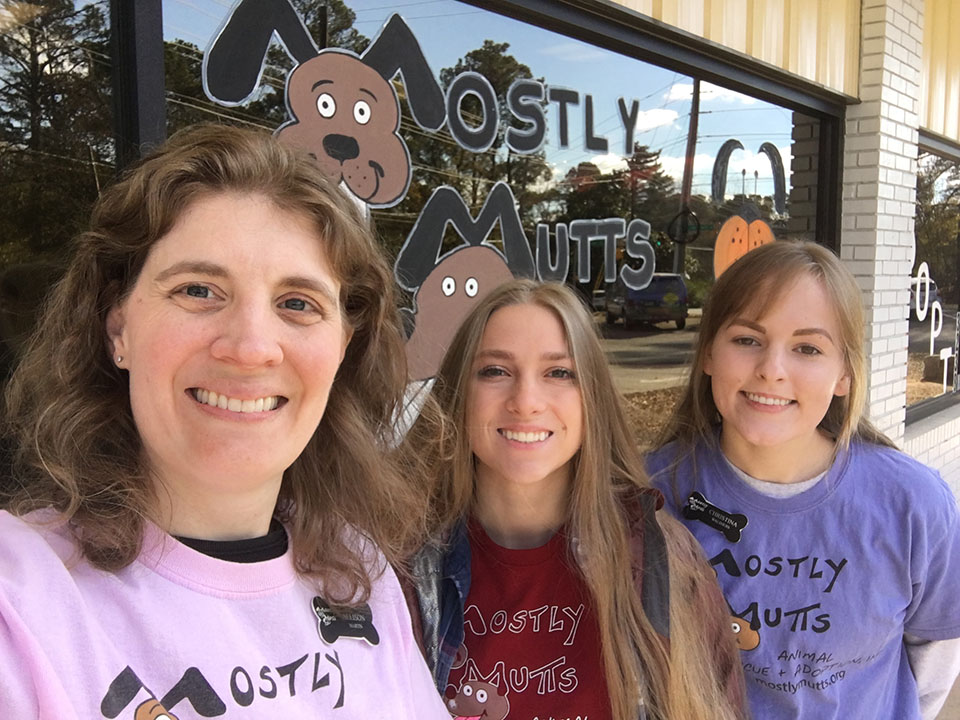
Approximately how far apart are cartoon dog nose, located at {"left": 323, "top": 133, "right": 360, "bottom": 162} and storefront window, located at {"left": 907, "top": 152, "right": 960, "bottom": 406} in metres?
5.36

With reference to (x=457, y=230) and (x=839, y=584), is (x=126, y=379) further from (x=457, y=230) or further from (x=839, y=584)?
(x=457, y=230)

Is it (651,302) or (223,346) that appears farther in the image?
(651,302)

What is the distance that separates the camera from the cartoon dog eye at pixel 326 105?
109 inches

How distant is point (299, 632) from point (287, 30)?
2136 mm

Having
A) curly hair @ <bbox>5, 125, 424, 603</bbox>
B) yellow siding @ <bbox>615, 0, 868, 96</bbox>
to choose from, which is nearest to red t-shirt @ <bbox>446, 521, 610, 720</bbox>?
curly hair @ <bbox>5, 125, 424, 603</bbox>

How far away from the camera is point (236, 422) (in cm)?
117

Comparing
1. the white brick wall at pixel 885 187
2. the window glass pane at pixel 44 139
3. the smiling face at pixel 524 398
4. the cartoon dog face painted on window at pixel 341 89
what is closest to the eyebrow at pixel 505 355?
the smiling face at pixel 524 398

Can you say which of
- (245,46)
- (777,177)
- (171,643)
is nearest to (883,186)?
(777,177)

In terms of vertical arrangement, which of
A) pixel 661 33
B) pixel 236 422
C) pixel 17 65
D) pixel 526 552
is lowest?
pixel 526 552

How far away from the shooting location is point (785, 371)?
79.2 inches

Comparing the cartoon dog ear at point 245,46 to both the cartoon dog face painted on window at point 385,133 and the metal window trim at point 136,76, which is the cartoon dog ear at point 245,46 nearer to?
the cartoon dog face painted on window at point 385,133

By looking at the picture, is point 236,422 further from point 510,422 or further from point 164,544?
point 510,422

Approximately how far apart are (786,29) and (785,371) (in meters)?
3.32

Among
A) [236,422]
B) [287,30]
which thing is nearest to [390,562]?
[236,422]
